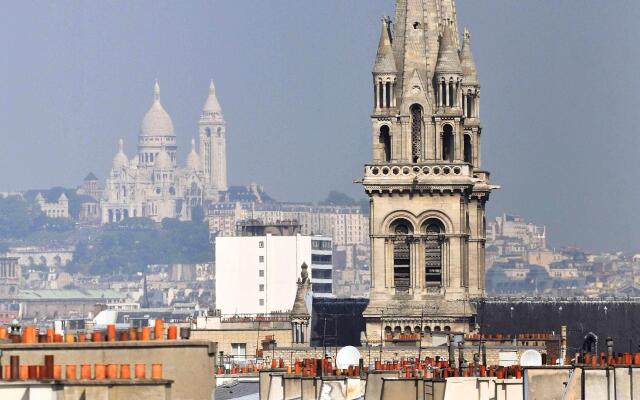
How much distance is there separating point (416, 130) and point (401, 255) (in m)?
4.06

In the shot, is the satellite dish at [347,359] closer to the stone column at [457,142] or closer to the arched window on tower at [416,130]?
the arched window on tower at [416,130]

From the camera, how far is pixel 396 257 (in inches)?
4205

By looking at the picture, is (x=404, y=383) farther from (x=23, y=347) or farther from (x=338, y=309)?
(x=338, y=309)

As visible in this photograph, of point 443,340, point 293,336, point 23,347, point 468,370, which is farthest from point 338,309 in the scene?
point 23,347

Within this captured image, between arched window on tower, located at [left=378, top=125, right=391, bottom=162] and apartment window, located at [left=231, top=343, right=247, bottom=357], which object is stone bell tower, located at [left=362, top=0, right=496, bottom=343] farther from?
apartment window, located at [left=231, top=343, right=247, bottom=357]

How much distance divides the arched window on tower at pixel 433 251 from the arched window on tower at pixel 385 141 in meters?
2.69

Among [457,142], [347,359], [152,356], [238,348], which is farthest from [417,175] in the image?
[152,356]

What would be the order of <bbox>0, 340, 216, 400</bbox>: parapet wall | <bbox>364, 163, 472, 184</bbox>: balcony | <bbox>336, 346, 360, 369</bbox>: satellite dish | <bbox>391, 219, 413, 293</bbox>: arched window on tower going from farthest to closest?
<bbox>391, 219, 413, 293</bbox>: arched window on tower
<bbox>364, 163, 472, 184</bbox>: balcony
<bbox>336, 346, 360, 369</bbox>: satellite dish
<bbox>0, 340, 216, 400</bbox>: parapet wall

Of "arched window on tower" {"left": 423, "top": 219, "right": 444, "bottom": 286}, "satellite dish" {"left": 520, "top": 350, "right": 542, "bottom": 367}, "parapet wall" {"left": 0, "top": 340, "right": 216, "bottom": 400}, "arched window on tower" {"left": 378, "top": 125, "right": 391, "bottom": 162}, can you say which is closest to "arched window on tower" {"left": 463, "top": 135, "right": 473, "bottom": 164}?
"arched window on tower" {"left": 378, "top": 125, "right": 391, "bottom": 162}

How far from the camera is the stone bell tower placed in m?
106

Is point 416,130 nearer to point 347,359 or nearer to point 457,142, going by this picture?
point 457,142

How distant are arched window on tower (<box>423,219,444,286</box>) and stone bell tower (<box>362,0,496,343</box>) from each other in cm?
3

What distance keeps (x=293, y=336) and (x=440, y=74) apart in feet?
32.4

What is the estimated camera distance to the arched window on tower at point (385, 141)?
107m
